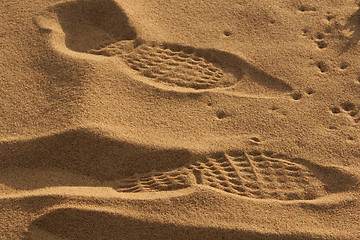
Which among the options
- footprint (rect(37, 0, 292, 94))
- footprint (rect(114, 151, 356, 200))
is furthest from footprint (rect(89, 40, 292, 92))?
footprint (rect(114, 151, 356, 200))

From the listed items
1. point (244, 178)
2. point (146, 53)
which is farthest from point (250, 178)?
point (146, 53)

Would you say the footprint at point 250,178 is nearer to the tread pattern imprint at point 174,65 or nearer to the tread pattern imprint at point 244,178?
the tread pattern imprint at point 244,178

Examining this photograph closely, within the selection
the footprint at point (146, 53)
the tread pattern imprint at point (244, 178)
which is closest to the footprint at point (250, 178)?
the tread pattern imprint at point (244, 178)

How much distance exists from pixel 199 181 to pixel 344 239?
2.51 ft

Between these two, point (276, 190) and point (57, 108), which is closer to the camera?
point (276, 190)

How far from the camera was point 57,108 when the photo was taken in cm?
233

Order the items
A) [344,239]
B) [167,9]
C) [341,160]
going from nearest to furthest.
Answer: [344,239]
[341,160]
[167,9]

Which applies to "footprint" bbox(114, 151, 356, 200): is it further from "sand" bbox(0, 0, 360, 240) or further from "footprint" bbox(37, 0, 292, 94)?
"footprint" bbox(37, 0, 292, 94)

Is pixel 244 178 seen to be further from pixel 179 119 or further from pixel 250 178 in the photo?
pixel 179 119

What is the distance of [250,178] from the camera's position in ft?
7.14

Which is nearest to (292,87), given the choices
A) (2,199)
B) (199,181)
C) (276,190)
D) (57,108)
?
(276,190)

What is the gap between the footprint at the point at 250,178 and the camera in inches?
84.7

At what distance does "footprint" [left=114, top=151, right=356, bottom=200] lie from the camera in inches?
84.7

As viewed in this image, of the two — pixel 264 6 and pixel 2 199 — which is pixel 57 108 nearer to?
pixel 2 199
